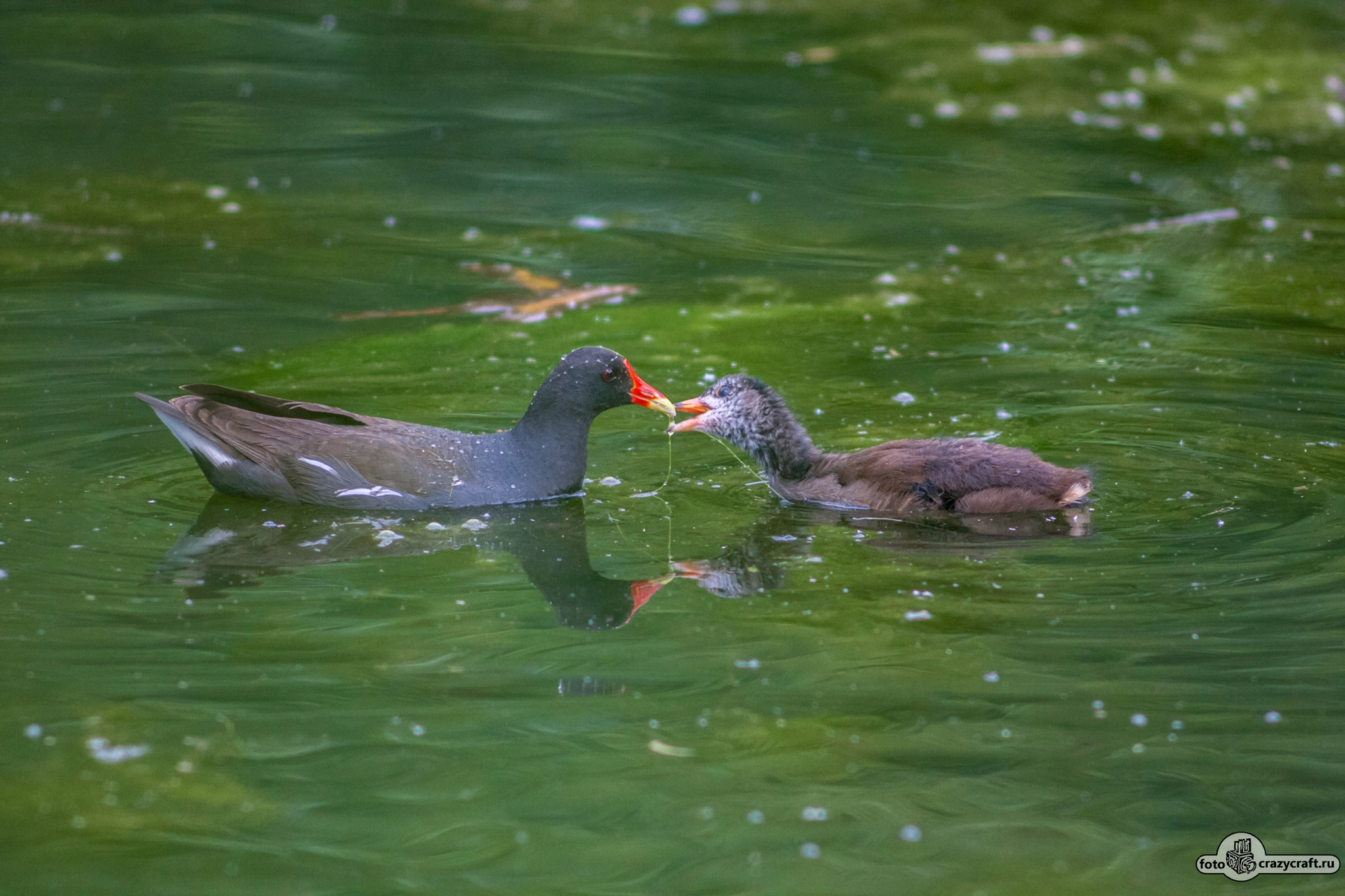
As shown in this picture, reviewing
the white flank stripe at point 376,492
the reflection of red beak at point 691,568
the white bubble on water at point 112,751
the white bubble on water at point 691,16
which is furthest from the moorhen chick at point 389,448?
the white bubble on water at point 691,16

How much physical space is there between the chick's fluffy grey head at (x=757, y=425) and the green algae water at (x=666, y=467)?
260mm

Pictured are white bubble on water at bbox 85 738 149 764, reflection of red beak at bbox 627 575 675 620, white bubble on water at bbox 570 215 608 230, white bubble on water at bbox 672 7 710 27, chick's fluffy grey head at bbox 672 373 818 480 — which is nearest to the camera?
white bubble on water at bbox 85 738 149 764

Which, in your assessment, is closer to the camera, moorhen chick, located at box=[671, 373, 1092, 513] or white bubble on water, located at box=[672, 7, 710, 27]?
moorhen chick, located at box=[671, 373, 1092, 513]

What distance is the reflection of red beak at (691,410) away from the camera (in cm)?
725

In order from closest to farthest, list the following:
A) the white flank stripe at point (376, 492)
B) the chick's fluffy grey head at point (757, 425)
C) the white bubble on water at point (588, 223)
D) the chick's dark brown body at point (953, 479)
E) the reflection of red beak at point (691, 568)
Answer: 1. the reflection of red beak at point (691, 568)
2. the chick's dark brown body at point (953, 479)
3. the white flank stripe at point (376, 492)
4. the chick's fluffy grey head at point (757, 425)
5. the white bubble on water at point (588, 223)

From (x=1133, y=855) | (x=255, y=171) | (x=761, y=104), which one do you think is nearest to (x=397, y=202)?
(x=255, y=171)

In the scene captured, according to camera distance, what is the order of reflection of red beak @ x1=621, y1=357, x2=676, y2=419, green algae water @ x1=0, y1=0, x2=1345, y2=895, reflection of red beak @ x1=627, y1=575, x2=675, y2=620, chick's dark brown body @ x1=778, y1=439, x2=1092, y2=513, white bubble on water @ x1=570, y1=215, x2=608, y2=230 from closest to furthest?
1. green algae water @ x1=0, y1=0, x2=1345, y2=895
2. reflection of red beak @ x1=627, y1=575, x2=675, y2=620
3. chick's dark brown body @ x1=778, y1=439, x2=1092, y2=513
4. reflection of red beak @ x1=621, y1=357, x2=676, y2=419
5. white bubble on water @ x1=570, y1=215, x2=608, y2=230

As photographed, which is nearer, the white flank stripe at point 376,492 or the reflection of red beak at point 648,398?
the white flank stripe at point 376,492

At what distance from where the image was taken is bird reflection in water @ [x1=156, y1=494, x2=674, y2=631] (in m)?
5.99

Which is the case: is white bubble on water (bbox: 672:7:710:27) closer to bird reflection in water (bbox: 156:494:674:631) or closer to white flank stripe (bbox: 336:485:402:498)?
bird reflection in water (bbox: 156:494:674:631)

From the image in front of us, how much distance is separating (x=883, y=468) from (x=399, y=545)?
2039mm

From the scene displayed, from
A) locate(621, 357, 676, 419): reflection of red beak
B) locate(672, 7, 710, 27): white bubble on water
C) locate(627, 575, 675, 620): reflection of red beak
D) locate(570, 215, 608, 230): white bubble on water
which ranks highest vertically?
locate(672, 7, 710, 27): white bubble on water

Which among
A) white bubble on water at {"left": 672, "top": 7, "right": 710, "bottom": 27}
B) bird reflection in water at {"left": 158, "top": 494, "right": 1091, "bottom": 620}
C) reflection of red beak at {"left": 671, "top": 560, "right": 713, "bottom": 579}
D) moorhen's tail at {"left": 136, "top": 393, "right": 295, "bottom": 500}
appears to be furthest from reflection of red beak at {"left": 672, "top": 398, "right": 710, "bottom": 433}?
white bubble on water at {"left": 672, "top": 7, "right": 710, "bottom": 27}

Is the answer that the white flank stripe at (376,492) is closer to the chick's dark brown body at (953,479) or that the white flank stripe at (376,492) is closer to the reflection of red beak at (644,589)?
the reflection of red beak at (644,589)
